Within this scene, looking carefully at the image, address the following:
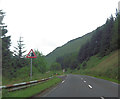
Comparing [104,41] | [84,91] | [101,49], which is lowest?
[84,91]

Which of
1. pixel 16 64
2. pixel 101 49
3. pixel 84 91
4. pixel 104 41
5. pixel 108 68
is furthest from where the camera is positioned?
pixel 101 49

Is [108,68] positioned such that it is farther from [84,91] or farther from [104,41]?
[104,41]

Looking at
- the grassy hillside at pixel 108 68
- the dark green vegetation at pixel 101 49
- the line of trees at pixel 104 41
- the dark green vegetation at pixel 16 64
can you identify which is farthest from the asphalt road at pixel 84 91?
the line of trees at pixel 104 41

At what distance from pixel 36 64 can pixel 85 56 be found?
2059 inches

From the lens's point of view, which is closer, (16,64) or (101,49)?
(16,64)

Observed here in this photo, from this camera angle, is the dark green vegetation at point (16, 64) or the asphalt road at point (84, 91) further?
the dark green vegetation at point (16, 64)

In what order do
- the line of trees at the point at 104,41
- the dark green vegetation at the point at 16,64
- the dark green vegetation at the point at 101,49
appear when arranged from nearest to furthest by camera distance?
the dark green vegetation at the point at 16,64, the dark green vegetation at the point at 101,49, the line of trees at the point at 104,41

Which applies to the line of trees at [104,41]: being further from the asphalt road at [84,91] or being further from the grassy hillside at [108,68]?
the asphalt road at [84,91]

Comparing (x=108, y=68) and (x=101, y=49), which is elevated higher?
(x=101, y=49)

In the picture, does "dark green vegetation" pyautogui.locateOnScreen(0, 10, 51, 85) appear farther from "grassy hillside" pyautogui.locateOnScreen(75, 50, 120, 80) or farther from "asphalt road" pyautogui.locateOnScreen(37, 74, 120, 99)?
"grassy hillside" pyautogui.locateOnScreen(75, 50, 120, 80)

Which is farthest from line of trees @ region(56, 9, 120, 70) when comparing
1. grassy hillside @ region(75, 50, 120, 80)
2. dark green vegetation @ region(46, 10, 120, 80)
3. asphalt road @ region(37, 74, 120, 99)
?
asphalt road @ region(37, 74, 120, 99)

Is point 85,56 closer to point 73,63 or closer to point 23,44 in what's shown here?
point 73,63

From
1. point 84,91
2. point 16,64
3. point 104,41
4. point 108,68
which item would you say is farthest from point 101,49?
point 84,91

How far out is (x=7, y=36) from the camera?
33188 mm
